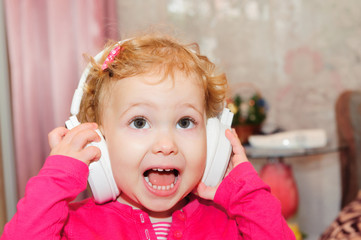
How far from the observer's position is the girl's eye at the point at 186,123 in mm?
896

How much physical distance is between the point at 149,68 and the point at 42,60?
1303mm

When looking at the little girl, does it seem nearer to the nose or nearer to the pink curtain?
the nose

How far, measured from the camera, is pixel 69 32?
6.76ft

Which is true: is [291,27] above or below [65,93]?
above

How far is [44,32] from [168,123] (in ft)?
4.61

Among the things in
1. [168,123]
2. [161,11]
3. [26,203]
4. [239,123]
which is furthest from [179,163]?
[161,11]

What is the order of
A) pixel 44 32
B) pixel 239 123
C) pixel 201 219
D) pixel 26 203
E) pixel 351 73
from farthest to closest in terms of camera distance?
pixel 351 73 → pixel 239 123 → pixel 44 32 → pixel 201 219 → pixel 26 203

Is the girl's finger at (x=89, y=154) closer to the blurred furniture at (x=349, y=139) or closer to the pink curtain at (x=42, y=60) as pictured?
the pink curtain at (x=42, y=60)

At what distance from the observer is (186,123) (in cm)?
90

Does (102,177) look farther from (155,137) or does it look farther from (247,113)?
(247,113)

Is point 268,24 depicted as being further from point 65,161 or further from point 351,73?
point 65,161

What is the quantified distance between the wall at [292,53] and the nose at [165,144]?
1895 mm

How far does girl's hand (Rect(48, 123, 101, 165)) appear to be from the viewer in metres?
0.84

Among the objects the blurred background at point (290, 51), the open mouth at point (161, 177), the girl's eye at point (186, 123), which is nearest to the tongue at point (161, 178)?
the open mouth at point (161, 177)
